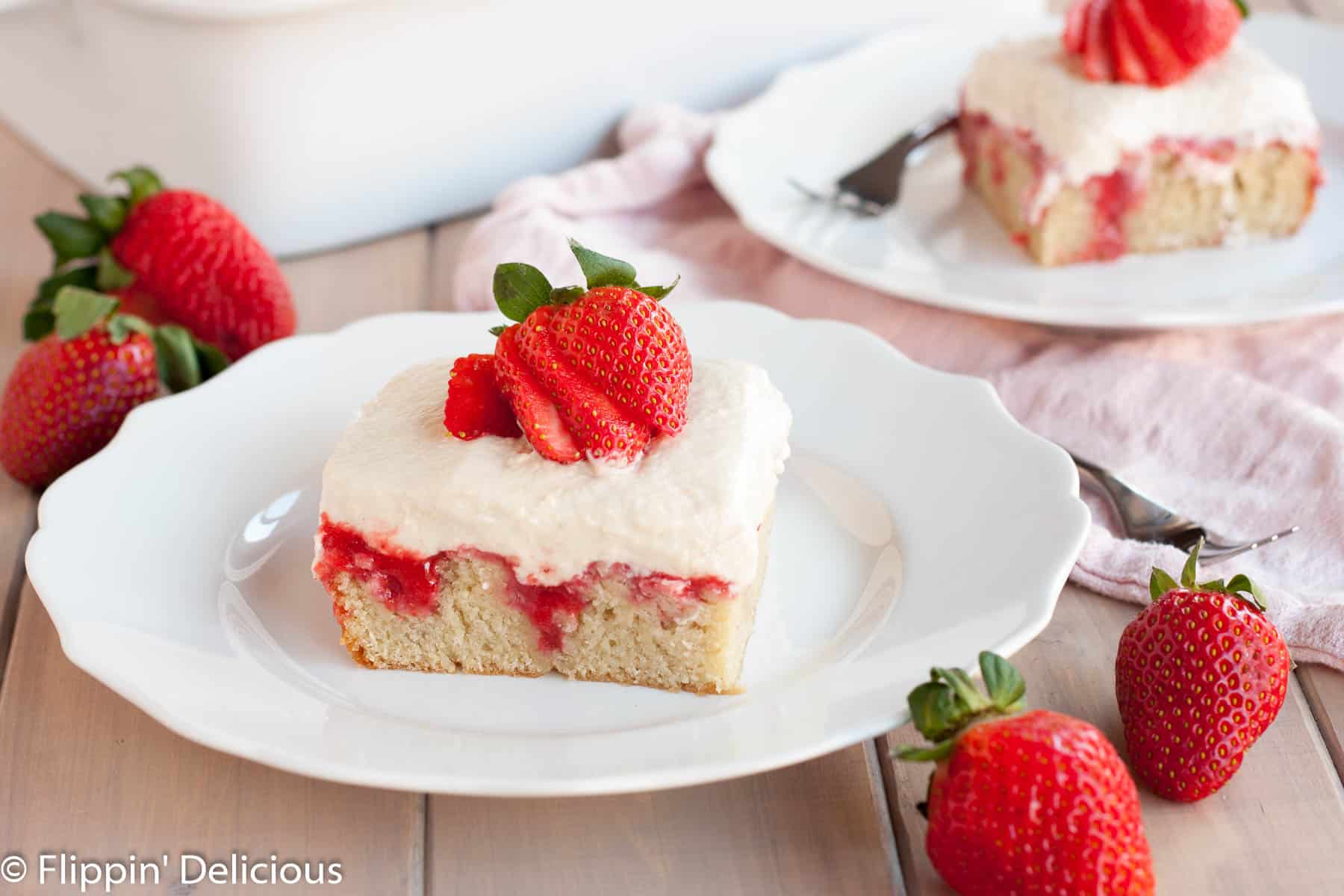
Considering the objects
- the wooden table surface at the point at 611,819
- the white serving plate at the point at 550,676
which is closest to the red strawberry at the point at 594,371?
the white serving plate at the point at 550,676

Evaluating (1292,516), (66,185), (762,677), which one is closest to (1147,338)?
(1292,516)

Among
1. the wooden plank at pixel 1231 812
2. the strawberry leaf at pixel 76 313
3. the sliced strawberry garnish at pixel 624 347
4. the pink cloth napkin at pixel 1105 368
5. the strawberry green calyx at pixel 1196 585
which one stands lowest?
the pink cloth napkin at pixel 1105 368

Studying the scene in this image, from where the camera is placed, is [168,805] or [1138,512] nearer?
[168,805]

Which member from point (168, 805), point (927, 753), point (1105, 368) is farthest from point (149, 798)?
point (1105, 368)

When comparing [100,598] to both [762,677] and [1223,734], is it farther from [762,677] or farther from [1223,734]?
[1223,734]

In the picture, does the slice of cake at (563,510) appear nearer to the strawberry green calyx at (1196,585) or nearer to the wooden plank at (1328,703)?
the strawberry green calyx at (1196,585)

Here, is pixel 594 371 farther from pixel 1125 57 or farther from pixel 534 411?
pixel 1125 57

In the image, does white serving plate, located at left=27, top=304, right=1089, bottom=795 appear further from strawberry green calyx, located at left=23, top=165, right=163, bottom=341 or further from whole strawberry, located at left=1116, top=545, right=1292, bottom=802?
strawberry green calyx, located at left=23, top=165, right=163, bottom=341
